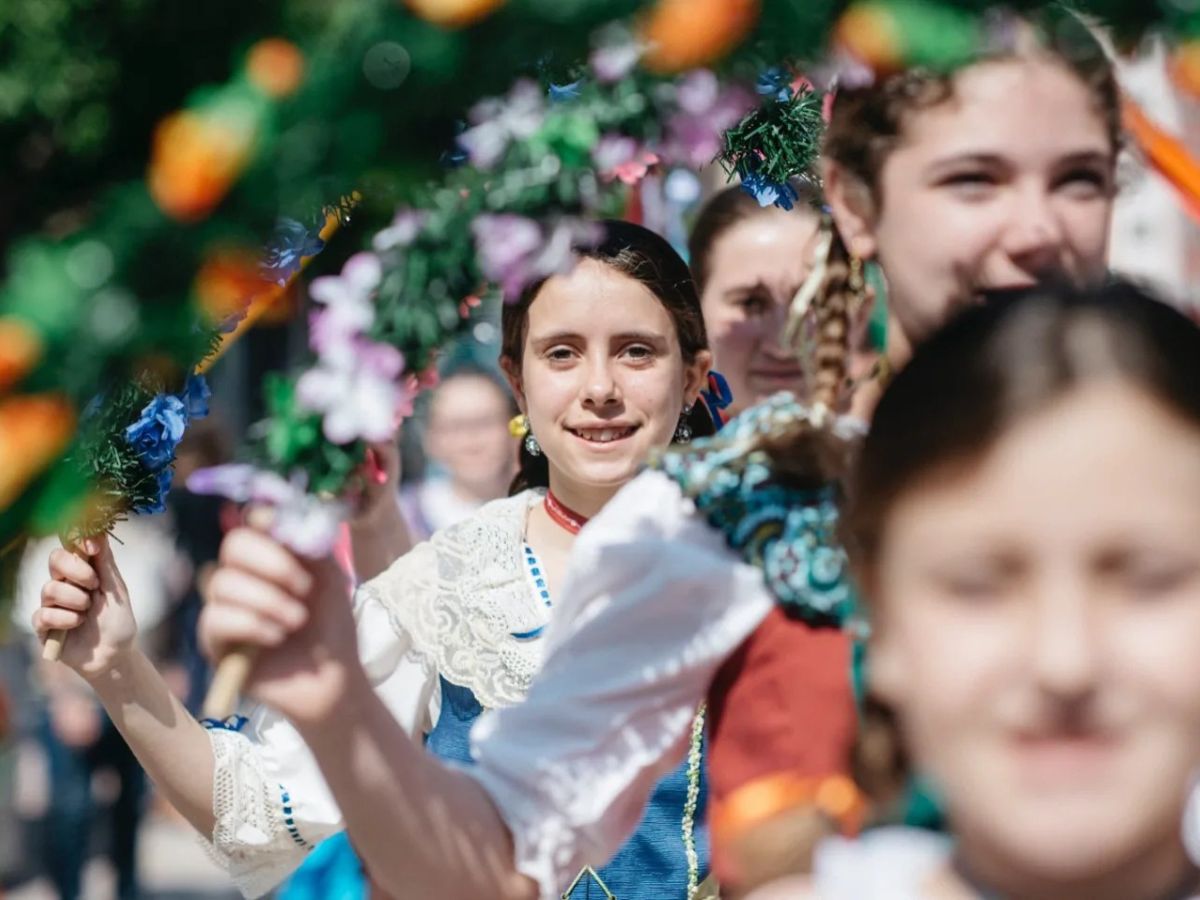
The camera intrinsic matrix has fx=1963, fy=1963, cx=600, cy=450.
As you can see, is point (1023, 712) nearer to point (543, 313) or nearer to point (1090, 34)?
point (1090, 34)

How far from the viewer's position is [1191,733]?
119 cm

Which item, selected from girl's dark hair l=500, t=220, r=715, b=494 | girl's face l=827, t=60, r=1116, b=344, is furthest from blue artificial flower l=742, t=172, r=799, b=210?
girl's face l=827, t=60, r=1116, b=344

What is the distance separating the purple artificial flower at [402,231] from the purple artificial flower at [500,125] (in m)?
0.06

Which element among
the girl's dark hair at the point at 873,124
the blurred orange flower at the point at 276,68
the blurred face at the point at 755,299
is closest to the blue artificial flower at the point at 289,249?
the blurred orange flower at the point at 276,68

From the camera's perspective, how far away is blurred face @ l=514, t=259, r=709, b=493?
9.07 feet

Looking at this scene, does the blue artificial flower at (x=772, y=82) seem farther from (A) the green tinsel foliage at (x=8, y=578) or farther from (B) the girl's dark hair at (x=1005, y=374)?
(A) the green tinsel foliage at (x=8, y=578)

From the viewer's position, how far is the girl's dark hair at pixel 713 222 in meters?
3.68

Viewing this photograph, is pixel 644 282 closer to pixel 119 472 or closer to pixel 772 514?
pixel 119 472

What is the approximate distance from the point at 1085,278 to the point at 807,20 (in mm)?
330

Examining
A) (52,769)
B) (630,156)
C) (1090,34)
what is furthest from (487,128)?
(52,769)

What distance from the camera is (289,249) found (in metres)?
1.76

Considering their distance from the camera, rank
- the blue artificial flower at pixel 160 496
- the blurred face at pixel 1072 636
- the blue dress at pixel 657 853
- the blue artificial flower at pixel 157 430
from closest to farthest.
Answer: the blurred face at pixel 1072 636 < the blue artificial flower at pixel 157 430 < the blue artificial flower at pixel 160 496 < the blue dress at pixel 657 853

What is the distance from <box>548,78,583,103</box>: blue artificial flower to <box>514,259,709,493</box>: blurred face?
1217mm

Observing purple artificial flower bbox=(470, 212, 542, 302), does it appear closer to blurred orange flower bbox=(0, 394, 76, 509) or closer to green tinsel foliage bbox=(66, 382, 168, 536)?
blurred orange flower bbox=(0, 394, 76, 509)
